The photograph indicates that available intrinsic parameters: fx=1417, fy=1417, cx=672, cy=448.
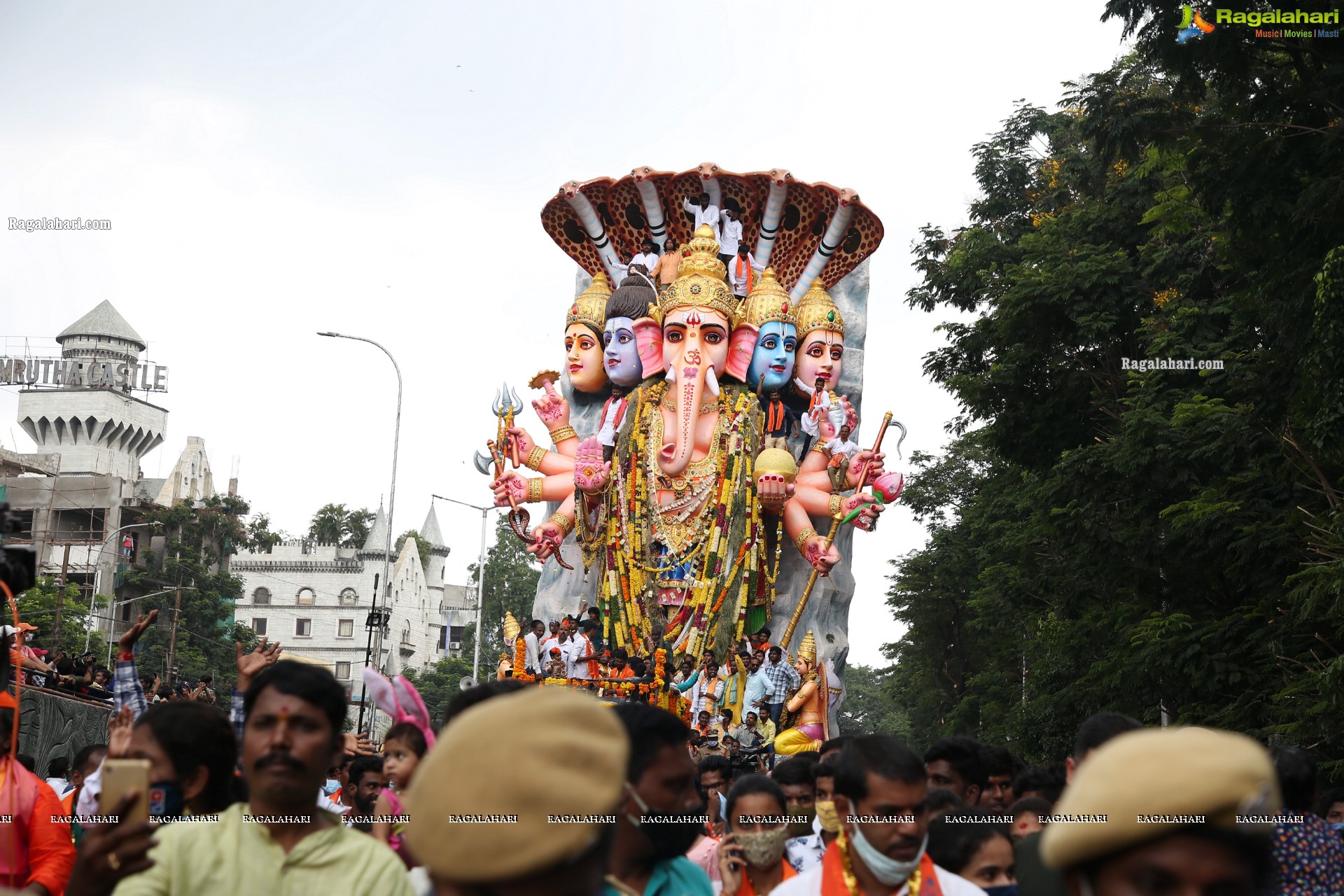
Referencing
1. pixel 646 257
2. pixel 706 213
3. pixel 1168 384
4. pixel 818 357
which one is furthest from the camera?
pixel 646 257

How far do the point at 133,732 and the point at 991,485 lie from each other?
28.8 metres

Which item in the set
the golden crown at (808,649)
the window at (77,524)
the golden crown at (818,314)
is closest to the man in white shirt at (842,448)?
the golden crown at (818,314)

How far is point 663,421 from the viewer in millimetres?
23641

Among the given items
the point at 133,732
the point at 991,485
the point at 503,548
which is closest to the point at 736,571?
the point at 991,485

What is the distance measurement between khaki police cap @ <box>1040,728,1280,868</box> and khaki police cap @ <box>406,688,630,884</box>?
0.74m

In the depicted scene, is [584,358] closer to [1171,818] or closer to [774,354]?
[774,354]

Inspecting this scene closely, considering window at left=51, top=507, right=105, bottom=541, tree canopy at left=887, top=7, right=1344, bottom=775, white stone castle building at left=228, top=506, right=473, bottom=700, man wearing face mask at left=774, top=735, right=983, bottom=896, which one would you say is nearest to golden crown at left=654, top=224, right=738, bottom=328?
tree canopy at left=887, top=7, right=1344, bottom=775

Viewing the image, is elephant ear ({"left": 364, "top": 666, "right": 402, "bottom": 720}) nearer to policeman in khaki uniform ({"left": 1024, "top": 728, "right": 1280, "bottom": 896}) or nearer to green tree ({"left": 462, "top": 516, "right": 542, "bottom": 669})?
policeman in khaki uniform ({"left": 1024, "top": 728, "right": 1280, "bottom": 896})

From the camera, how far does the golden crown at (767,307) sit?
2461cm

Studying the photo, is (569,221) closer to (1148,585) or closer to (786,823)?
(1148,585)

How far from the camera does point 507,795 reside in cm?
214

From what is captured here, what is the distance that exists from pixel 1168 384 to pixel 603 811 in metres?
18.4

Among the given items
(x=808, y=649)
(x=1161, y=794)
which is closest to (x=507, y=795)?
(x=1161, y=794)

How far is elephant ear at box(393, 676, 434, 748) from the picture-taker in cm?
534
